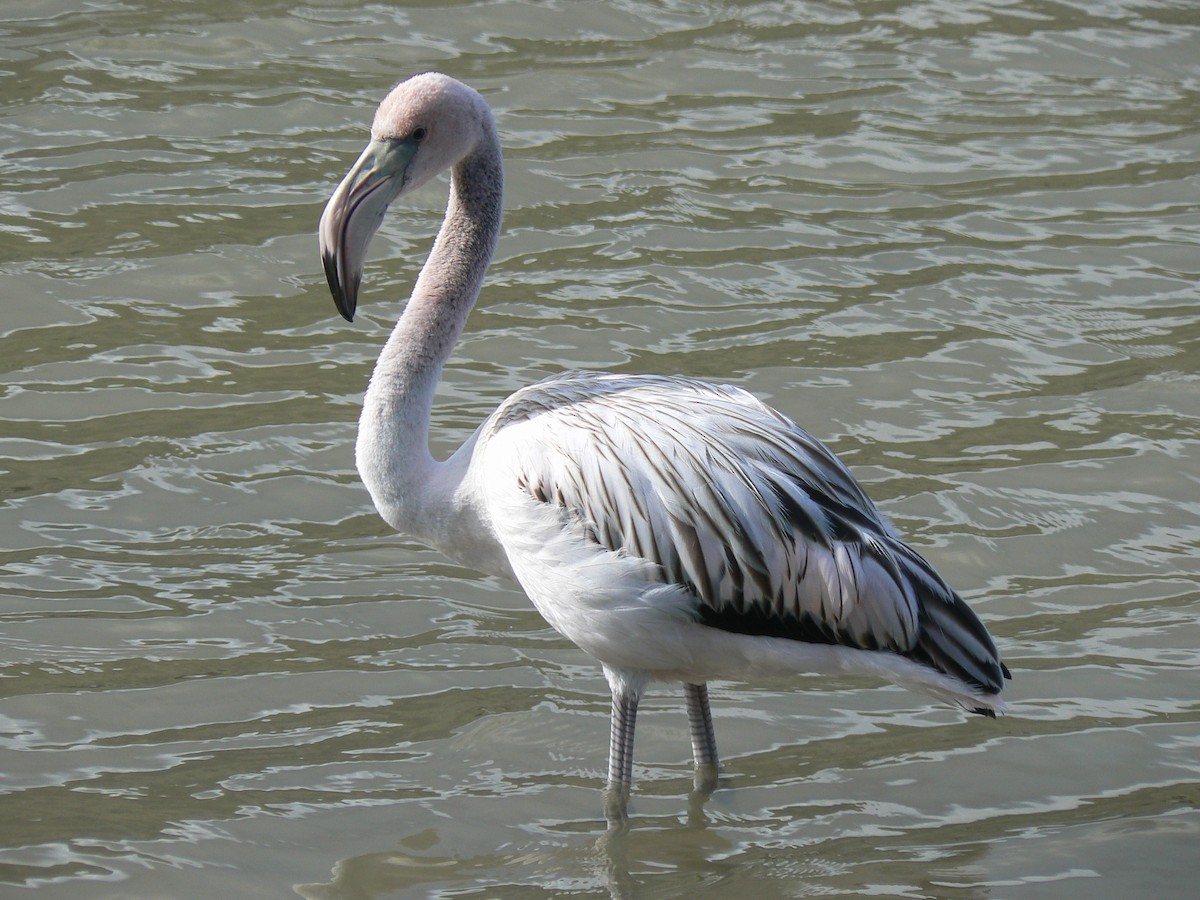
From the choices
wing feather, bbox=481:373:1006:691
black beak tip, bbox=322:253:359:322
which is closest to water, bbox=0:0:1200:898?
wing feather, bbox=481:373:1006:691

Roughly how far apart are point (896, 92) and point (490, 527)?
6.86 metres

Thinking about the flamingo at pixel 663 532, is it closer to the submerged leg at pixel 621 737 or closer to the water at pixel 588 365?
the submerged leg at pixel 621 737

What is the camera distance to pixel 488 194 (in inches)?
250

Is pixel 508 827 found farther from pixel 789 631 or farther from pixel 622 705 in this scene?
pixel 789 631

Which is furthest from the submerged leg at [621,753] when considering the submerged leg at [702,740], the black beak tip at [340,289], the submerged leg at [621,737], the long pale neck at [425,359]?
the black beak tip at [340,289]

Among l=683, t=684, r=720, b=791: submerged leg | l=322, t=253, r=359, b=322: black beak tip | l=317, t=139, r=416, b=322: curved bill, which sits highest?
l=317, t=139, r=416, b=322: curved bill

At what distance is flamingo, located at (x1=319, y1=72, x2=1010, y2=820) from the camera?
558cm

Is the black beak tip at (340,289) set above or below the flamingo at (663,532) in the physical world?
above

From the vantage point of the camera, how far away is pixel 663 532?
5617 mm

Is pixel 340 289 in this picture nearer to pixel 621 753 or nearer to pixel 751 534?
pixel 751 534

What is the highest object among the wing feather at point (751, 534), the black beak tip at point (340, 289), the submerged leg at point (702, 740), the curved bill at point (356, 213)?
the curved bill at point (356, 213)

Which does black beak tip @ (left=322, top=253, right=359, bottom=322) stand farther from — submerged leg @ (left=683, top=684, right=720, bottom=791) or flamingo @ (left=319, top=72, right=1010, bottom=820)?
submerged leg @ (left=683, top=684, right=720, bottom=791)

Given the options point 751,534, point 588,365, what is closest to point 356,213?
point 751,534

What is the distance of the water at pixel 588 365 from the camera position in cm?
579
